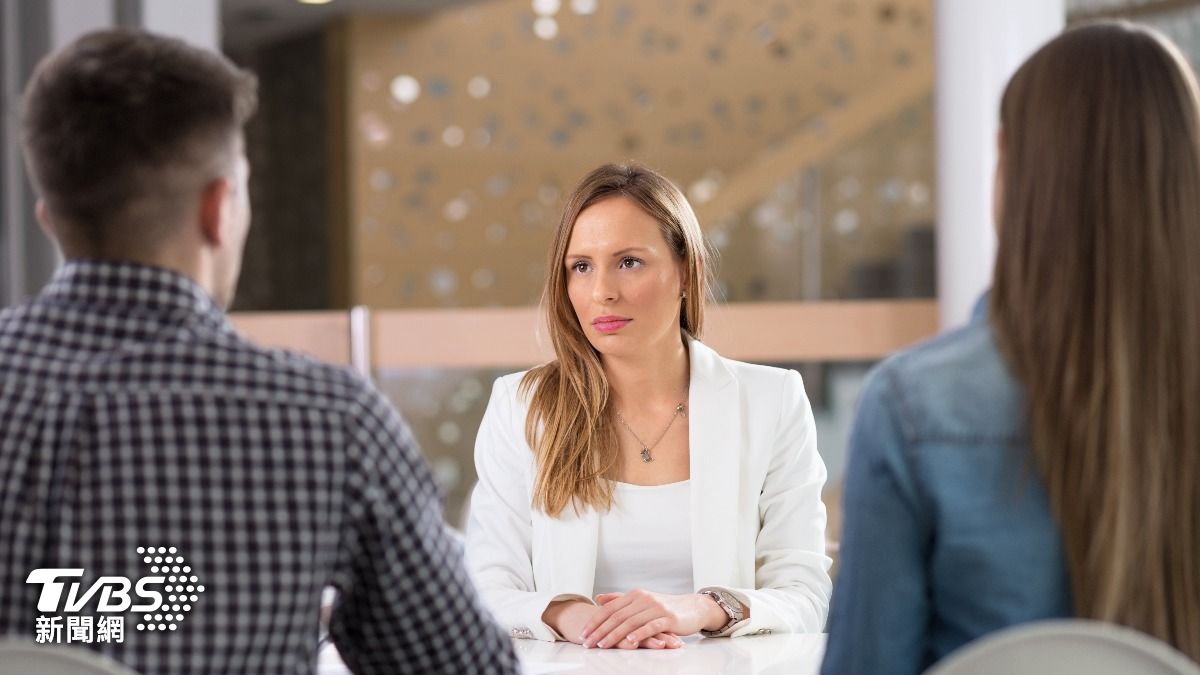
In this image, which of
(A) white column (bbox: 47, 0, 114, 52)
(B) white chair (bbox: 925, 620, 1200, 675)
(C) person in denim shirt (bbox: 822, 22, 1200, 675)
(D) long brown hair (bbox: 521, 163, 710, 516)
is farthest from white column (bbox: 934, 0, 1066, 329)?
(B) white chair (bbox: 925, 620, 1200, 675)

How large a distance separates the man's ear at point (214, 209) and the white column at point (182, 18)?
3.22 metres

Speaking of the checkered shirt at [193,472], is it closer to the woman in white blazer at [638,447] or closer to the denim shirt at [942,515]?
the denim shirt at [942,515]

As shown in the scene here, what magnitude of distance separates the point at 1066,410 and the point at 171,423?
772 mm

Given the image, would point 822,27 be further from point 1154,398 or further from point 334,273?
point 1154,398

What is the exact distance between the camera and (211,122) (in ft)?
3.92

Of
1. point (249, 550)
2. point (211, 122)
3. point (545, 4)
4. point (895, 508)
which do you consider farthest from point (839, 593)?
point (545, 4)

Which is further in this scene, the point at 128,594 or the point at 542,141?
the point at 542,141

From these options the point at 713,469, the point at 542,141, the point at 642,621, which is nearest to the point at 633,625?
the point at 642,621

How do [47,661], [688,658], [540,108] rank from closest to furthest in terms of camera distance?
[47,661], [688,658], [540,108]

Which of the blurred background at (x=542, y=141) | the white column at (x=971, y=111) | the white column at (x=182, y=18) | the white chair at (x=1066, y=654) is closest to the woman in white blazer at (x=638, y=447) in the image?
the white chair at (x=1066, y=654)

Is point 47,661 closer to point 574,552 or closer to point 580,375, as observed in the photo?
point 574,552

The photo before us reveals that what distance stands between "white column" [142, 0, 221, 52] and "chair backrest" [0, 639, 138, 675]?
3473 millimetres

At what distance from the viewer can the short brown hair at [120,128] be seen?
1162mm

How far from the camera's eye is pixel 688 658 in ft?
5.93
